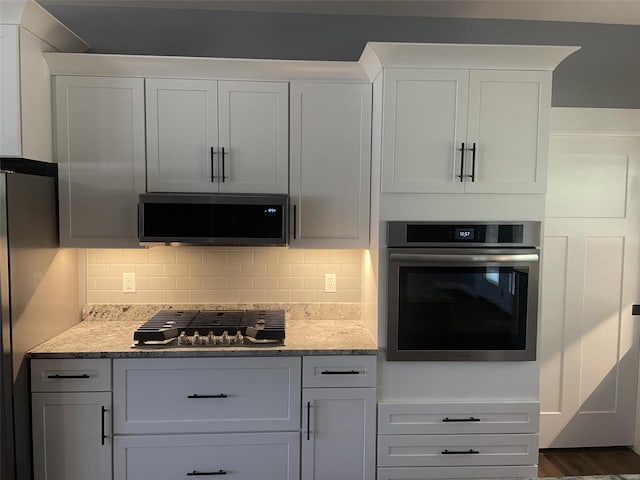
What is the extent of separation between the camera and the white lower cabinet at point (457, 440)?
95.1 inches

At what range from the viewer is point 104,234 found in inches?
99.7

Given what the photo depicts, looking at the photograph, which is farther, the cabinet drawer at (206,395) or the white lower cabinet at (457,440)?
the white lower cabinet at (457,440)

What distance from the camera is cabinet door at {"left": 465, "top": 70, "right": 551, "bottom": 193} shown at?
92.2 inches

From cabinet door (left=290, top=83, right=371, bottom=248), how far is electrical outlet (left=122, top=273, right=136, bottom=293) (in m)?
0.97

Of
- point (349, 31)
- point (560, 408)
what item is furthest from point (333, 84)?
point (560, 408)

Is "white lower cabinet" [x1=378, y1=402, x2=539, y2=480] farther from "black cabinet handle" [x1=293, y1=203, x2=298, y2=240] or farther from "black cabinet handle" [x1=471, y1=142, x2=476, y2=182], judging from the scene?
"black cabinet handle" [x1=471, y1=142, x2=476, y2=182]

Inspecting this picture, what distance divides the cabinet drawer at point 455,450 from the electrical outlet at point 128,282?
1555mm

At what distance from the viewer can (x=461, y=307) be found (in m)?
2.38

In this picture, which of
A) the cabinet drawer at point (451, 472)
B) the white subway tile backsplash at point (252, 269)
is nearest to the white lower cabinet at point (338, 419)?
the cabinet drawer at point (451, 472)

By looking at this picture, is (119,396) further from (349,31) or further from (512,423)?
(349,31)

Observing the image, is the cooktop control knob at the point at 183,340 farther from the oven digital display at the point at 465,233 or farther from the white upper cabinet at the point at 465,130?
the oven digital display at the point at 465,233

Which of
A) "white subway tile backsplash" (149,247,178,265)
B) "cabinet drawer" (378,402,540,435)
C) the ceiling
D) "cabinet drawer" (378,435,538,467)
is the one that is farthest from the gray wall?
"cabinet drawer" (378,435,538,467)

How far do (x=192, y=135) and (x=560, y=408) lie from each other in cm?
267

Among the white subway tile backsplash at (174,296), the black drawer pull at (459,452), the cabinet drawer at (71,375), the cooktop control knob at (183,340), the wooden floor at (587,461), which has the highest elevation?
the white subway tile backsplash at (174,296)
